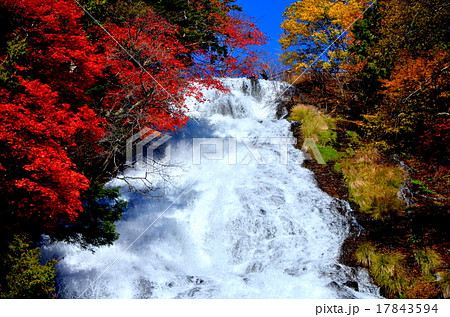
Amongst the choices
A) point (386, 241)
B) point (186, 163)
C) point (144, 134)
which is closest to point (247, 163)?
point (186, 163)

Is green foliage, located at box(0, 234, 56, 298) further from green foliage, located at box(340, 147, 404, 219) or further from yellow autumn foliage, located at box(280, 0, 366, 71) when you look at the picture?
yellow autumn foliage, located at box(280, 0, 366, 71)

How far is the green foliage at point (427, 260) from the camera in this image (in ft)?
22.5

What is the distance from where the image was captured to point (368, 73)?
1395 cm

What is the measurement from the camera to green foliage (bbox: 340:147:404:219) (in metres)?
9.03

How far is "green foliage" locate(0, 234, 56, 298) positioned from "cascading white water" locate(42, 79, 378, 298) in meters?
1.33

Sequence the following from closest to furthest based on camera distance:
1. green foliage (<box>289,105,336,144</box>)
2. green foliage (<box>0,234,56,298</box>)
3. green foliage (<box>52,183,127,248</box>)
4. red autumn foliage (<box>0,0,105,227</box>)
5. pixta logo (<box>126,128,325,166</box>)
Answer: green foliage (<box>0,234,56,298</box>)
red autumn foliage (<box>0,0,105,227</box>)
green foliage (<box>52,183,127,248</box>)
pixta logo (<box>126,128,325,166</box>)
green foliage (<box>289,105,336,144</box>)

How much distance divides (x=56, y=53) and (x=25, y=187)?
11.3 feet

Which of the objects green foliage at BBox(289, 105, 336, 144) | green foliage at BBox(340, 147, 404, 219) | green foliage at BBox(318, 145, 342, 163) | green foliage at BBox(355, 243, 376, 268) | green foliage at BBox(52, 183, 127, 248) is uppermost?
green foliage at BBox(289, 105, 336, 144)

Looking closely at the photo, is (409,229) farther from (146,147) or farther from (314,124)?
(146,147)

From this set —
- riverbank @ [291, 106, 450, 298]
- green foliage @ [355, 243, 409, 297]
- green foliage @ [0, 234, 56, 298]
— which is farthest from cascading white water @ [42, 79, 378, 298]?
green foliage @ [0, 234, 56, 298]

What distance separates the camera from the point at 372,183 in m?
10.0

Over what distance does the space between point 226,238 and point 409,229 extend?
5320mm

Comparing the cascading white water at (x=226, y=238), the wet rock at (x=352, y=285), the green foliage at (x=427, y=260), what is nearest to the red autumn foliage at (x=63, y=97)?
the cascading white water at (x=226, y=238)

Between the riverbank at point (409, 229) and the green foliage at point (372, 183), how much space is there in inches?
5.0
